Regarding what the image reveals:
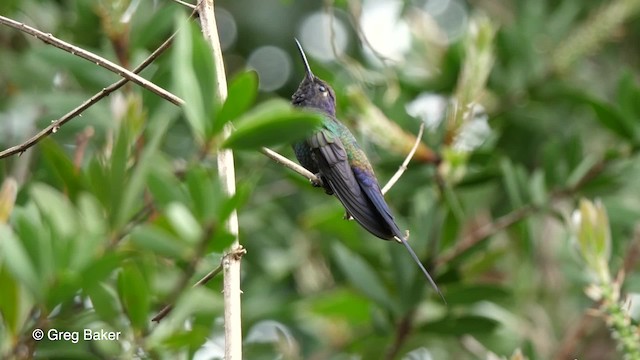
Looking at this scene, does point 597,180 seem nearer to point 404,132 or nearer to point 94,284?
point 404,132

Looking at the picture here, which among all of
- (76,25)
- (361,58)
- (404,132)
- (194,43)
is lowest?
(194,43)

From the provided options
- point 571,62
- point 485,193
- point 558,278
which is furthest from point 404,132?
point 558,278

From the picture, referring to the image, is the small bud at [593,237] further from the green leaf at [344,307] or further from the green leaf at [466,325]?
the green leaf at [344,307]

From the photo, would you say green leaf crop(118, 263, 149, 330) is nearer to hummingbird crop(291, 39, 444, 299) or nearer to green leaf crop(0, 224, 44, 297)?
green leaf crop(0, 224, 44, 297)

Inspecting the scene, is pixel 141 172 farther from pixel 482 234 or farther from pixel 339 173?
pixel 482 234

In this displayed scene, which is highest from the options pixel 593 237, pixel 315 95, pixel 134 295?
pixel 315 95

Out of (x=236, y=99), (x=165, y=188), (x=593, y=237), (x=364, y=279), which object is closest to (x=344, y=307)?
(x=364, y=279)

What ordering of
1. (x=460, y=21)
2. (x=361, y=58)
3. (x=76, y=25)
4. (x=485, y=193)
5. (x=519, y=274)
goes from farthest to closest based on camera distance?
(x=460, y=21)
(x=361, y=58)
(x=519, y=274)
(x=485, y=193)
(x=76, y=25)
